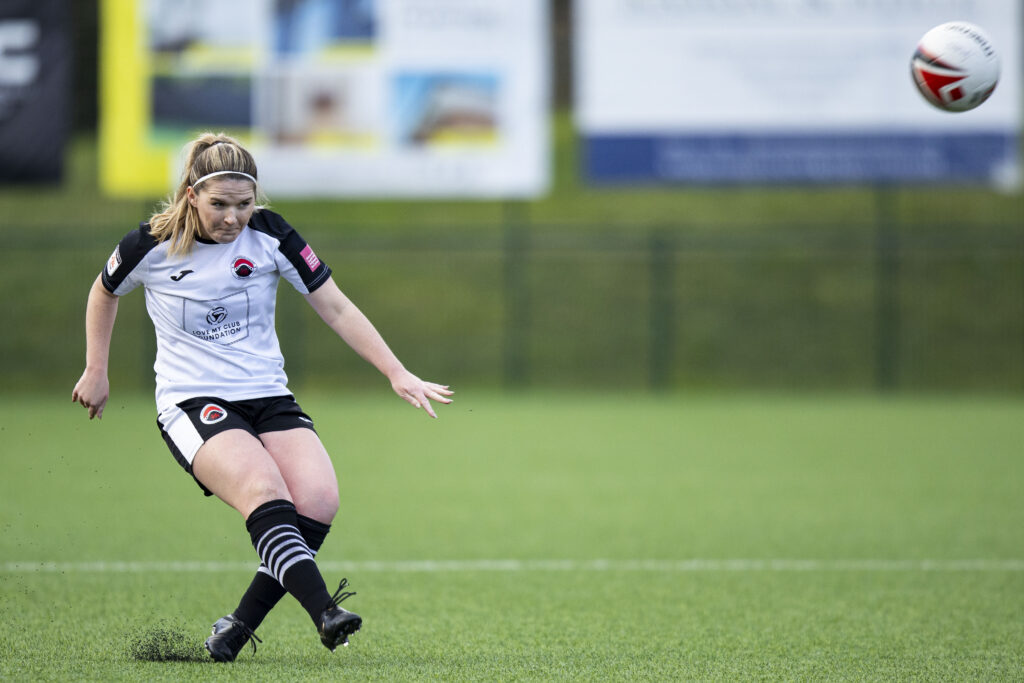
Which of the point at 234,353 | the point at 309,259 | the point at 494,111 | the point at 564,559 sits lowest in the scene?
the point at 564,559

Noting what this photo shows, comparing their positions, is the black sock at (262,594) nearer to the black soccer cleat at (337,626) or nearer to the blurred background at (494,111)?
the black soccer cleat at (337,626)

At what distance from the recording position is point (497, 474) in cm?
1038

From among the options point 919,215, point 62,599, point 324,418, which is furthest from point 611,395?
point 62,599

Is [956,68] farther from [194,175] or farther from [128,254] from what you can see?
[128,254]

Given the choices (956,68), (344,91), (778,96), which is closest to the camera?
(956,68)

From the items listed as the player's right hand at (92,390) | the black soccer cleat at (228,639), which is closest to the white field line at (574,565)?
the black soccer cleat at (228,639)

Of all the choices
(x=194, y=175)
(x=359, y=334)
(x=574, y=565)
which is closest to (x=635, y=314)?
(x=574, y=565)

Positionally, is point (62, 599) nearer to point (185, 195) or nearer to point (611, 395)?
point (185, 195)

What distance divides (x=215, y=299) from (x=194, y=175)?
41 centimetres

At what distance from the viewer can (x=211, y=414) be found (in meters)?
4.38

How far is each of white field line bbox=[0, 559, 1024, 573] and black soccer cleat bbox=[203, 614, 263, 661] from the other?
188 cm

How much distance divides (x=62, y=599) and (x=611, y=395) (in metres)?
13.5

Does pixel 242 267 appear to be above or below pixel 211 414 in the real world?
above

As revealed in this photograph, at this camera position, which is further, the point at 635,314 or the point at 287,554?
the point at 635,314
